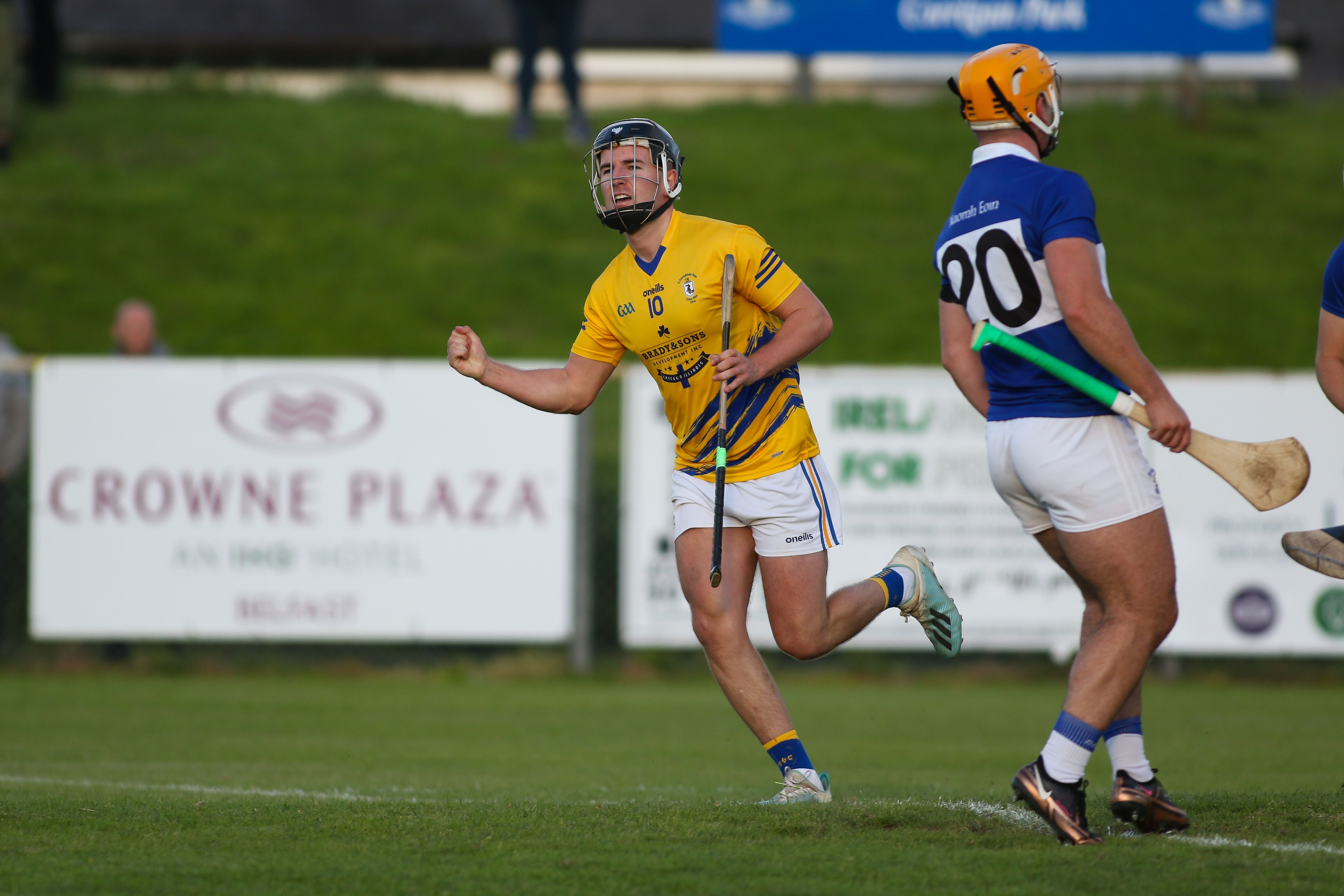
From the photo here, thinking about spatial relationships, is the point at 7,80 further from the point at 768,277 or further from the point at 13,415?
Result: the point at 768,277

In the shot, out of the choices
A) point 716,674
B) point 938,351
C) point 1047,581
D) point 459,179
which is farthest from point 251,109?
point 716,674

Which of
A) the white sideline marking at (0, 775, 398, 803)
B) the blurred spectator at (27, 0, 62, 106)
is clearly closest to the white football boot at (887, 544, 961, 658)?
the white sideline marking at (0, 775, 398, 803)

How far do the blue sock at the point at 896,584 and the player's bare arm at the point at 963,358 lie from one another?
3.70ft

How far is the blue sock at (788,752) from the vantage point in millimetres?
5430

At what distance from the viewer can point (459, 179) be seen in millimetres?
20641

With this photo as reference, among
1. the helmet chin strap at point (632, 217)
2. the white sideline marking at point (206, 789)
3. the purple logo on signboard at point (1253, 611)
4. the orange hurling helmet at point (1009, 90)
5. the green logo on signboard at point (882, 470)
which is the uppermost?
the orange hurling helmet at point (1009, 90)

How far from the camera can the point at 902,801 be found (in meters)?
5.21

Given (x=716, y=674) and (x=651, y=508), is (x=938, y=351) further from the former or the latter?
(x=716, y=674)

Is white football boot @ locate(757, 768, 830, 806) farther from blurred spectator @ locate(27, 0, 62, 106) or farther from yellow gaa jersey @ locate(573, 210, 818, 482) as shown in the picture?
blurred spectator @ locate(27, 0, 62, 106)

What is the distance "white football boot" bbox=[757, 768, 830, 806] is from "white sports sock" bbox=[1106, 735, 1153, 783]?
1039 millimetres

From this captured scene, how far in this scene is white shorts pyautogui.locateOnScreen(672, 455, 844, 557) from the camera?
17.9 ft

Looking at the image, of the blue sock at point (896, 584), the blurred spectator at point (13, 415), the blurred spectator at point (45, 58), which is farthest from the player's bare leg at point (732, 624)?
the blurred spectator at point (45, 58)

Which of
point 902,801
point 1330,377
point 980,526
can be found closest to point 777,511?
point 902,801

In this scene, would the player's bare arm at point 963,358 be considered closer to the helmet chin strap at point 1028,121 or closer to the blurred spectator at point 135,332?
the helmet chin strap at point 1028,121
